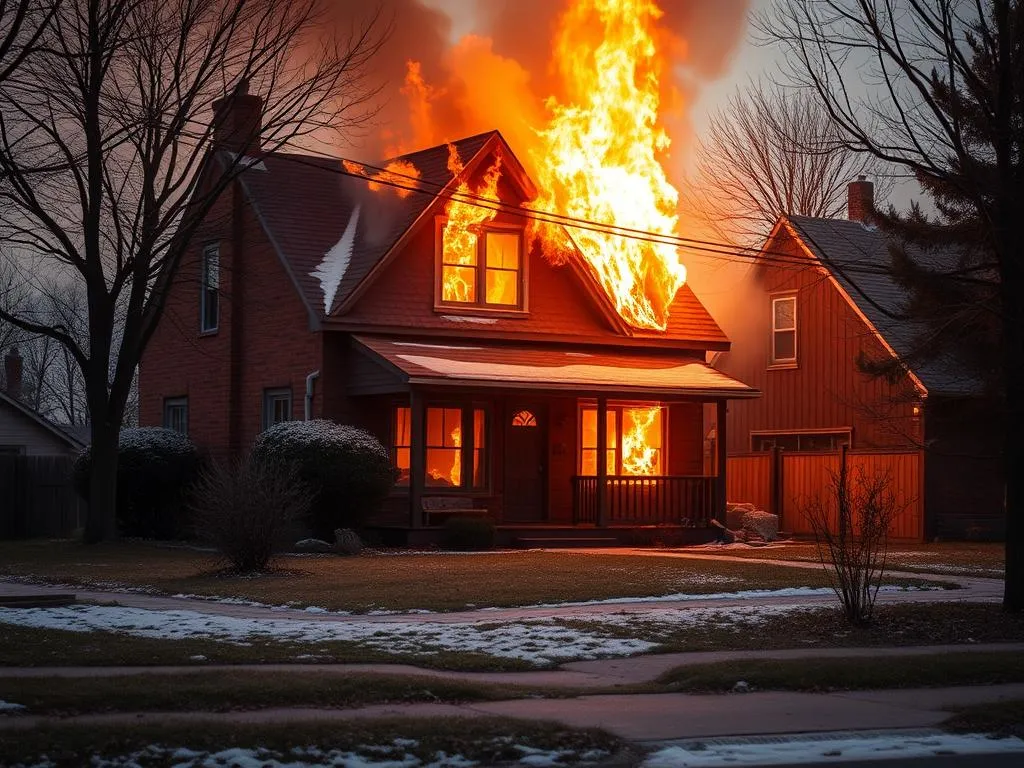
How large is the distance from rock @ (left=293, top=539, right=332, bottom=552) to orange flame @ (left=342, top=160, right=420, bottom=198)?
7.80m

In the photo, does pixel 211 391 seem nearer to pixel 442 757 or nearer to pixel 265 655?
pixel 265 655

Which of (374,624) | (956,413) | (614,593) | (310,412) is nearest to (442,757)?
(374,624)

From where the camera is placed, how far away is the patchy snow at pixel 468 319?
98.4ft

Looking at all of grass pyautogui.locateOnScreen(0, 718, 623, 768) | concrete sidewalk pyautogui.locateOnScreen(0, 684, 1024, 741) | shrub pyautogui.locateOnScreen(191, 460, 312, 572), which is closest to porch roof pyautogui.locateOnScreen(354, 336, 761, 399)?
shrub pyautogui.locateOnScreen(191, 460, 312, 572)

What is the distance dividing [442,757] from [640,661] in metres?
4.45

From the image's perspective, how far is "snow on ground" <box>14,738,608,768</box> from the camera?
8422 mm

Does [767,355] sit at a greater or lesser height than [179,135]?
lesser

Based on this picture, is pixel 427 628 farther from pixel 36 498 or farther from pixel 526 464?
pixel 36 498

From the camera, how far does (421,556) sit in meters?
24.8

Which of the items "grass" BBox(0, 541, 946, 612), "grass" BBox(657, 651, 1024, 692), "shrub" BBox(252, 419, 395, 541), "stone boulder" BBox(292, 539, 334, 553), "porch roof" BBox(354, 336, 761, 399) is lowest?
"grass" BBox(657, 651, 1024, 692)

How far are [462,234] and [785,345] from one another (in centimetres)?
1036

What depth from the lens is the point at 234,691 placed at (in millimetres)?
10352

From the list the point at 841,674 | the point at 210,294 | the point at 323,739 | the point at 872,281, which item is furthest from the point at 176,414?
the point at 323,739

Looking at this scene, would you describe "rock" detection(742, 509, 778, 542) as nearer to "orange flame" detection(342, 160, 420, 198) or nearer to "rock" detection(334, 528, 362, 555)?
"rock" detection(334, 528, 362, 555)
